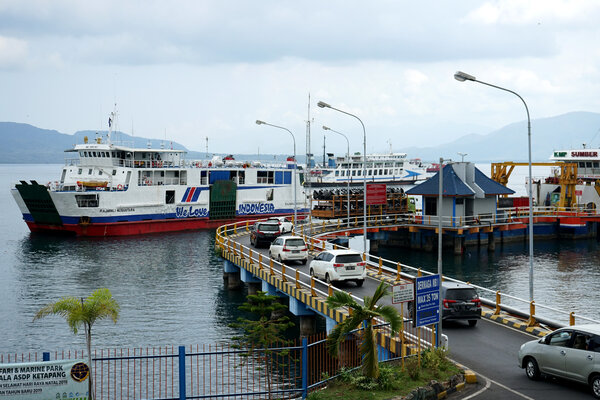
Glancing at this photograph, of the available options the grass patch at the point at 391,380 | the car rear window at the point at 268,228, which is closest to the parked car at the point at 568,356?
the grass patch at the point at 391,380

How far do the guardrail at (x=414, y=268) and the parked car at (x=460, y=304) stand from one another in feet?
3.40

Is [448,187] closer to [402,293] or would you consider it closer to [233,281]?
[233,281]

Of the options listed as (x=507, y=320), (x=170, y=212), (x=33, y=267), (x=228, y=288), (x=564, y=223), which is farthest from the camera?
(x=170, y=212)

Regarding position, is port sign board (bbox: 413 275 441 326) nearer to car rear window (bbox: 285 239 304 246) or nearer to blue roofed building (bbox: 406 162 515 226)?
car rear window (bbox: 285 239 304 246)

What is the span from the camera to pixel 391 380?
627 inches

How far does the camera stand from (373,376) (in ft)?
51.7

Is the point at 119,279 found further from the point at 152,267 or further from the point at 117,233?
the point at 117,233

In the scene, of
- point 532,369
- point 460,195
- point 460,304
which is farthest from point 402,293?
point 460,195

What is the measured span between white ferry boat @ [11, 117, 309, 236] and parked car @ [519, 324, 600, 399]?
2250 inches

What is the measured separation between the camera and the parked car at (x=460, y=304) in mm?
22547

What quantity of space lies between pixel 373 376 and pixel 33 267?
40825 mm

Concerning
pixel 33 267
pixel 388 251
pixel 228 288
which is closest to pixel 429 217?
pixel 388 251

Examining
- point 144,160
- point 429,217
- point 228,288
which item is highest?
point 144,160

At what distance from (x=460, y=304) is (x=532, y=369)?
5349 mm
